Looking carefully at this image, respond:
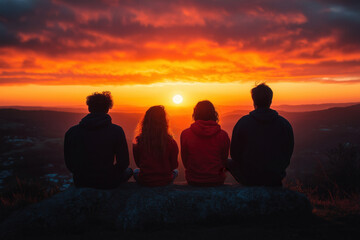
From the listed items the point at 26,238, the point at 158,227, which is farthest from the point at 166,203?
the point at 26,238

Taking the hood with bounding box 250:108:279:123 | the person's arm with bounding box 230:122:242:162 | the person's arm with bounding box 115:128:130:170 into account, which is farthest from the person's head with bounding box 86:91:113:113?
the hood with bounding box 250:108:279:123

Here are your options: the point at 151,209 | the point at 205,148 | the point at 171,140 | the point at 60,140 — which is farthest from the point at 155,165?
the point at 60,140

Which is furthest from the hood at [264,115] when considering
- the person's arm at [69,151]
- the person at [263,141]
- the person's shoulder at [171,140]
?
the person's arm at [69,151]

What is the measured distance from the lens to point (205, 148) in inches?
186

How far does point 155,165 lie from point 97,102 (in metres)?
1.72

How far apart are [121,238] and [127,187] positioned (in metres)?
1.53

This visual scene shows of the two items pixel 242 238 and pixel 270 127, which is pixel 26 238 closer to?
pixel 242 238

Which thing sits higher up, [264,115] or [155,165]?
[264,115]

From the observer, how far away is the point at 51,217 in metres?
4.05

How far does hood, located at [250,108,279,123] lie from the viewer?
4.44 meters

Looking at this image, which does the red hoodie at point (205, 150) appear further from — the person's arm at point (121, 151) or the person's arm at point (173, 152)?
the person's arm at point (121, 151)

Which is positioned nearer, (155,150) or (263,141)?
(263,141)

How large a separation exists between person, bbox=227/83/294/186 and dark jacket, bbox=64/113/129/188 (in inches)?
94.0

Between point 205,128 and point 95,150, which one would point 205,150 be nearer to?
point 205,128
